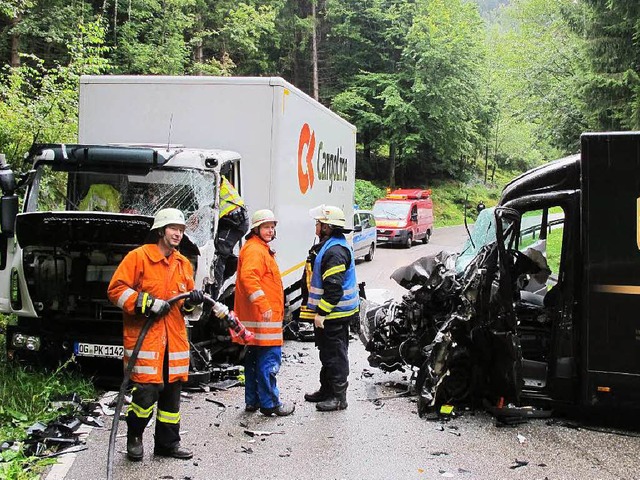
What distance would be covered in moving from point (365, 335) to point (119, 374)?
2.70 meters

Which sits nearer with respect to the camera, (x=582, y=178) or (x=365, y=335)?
(x=582, y=178)

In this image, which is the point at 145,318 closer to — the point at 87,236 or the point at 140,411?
the point at 140,411

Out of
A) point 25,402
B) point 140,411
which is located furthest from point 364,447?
point 25,402

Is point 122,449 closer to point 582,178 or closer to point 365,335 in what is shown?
point 365,335

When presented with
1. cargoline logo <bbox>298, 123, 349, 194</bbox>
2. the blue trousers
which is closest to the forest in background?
cargoline logo <bbox>298, 123, 349, 194</bbox>

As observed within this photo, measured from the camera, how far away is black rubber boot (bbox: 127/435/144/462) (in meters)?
4.68

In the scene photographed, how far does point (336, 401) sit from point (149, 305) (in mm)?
2418

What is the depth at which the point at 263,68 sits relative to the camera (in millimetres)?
35562

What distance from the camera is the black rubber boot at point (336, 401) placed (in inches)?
240

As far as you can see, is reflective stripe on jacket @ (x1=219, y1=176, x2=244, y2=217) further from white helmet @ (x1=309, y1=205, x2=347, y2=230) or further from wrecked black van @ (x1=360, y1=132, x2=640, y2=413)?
wrecked black van @ (x1=360, y1=132, x2=640, y2=413)

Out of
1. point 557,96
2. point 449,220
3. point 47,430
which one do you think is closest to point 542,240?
point 47,430

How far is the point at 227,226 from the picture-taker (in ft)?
22.5

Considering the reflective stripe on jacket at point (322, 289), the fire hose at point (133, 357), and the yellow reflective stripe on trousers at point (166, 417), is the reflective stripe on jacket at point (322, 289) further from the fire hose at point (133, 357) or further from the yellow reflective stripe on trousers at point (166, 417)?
the yellow reflective stripe on trousers at point (166, 417)

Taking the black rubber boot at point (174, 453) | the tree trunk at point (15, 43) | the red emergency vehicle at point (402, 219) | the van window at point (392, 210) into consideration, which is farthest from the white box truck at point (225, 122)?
the van window at point (392, 210)
